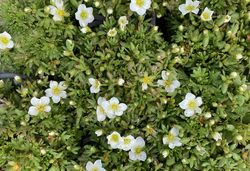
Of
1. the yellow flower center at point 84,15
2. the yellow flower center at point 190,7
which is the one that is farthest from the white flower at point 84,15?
the yellow flower center at point 190,7

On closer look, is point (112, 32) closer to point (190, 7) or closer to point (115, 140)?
point (190, 7)

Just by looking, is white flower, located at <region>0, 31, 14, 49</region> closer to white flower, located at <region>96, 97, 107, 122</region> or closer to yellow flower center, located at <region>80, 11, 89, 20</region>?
yellow flower center, located at <region>80, 11, 89, 20</region>

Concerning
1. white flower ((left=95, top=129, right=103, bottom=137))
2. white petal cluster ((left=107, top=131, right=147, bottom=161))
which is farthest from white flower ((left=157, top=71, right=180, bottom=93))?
white flower ((left=95, top=129, right=103, bottom=137))

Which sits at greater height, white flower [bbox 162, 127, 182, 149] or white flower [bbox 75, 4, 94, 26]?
white flower [bbox 75, 4, 94, 26]

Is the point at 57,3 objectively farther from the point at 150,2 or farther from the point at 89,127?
the point at 89,127

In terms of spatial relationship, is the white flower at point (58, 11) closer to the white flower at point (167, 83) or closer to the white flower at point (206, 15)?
the white flower at point (167, 83)
